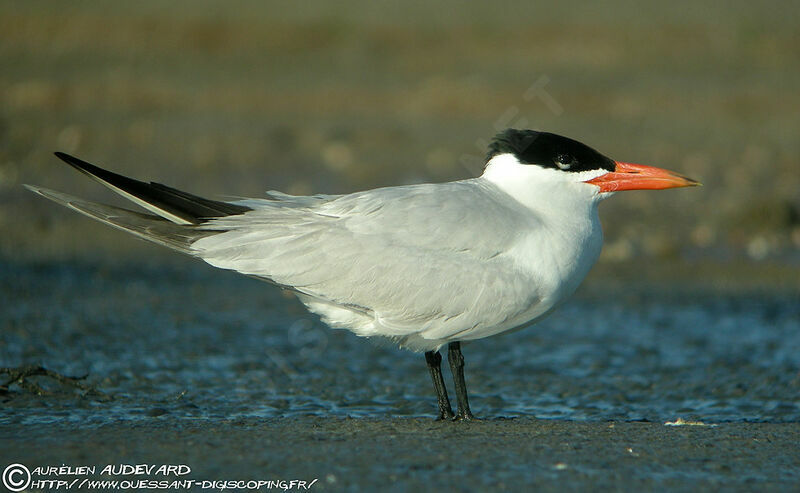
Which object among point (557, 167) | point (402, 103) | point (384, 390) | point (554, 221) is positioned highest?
point (402, 103)

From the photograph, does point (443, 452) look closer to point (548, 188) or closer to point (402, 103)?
point (548, 188)

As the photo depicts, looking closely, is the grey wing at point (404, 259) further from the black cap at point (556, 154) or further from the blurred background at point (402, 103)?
the blurred background at point (402, 103)

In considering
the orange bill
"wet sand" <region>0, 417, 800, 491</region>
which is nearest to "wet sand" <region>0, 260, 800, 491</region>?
"wet sand" <region>0, 417, 800, 491</region>

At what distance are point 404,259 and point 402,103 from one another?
10.1m

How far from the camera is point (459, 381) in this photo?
5184 millimetres

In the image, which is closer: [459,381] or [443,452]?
[443,452]

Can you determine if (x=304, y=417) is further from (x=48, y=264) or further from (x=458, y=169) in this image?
(x=458, y=169)

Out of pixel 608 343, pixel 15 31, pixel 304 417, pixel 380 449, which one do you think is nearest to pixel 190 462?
pixel 380 449

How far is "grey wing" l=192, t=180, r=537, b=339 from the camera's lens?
16.2ft

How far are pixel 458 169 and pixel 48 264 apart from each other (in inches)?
191

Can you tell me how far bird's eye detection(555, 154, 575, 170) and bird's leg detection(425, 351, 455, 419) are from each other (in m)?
1.11

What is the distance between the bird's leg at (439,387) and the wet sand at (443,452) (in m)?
0.26

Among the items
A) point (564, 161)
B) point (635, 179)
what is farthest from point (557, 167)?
point (635, 179)

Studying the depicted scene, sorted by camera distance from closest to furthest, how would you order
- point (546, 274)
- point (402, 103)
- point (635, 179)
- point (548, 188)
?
1. point (546, 274)
2. point (548, 188)
3. point (635, 179)
4. point (402, 103)
